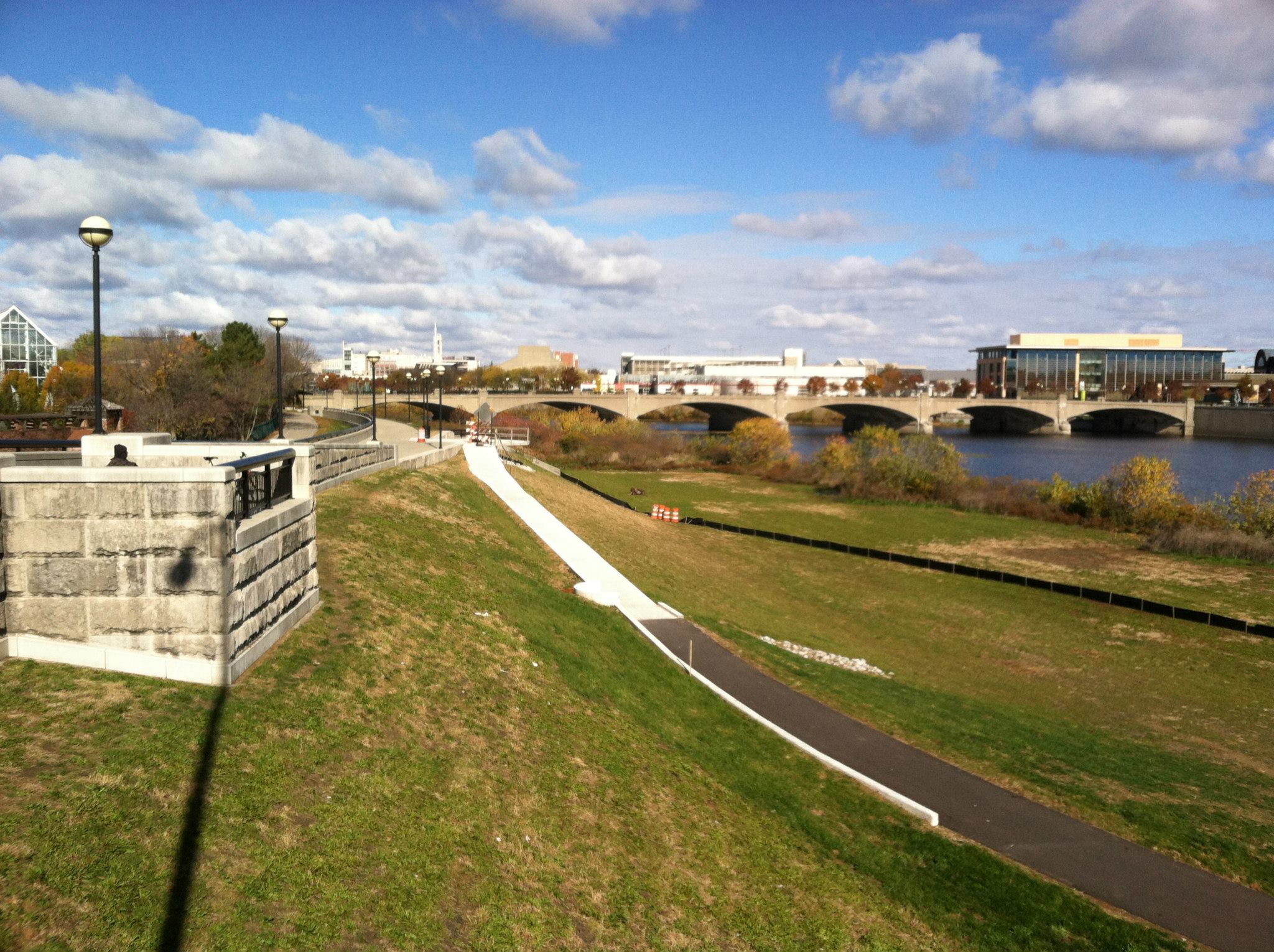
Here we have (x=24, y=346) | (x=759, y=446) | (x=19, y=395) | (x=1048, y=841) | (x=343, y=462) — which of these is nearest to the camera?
(x=1048, y=841)

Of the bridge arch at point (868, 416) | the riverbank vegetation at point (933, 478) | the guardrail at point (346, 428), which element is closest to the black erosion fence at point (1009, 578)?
the riverbank vegetation at point (933, 478)

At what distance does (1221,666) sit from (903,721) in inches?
564

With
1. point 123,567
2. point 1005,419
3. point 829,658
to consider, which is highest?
point 1005,419

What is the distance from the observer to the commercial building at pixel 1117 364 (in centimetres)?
19388

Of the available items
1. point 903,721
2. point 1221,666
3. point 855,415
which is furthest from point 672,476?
point 855,415

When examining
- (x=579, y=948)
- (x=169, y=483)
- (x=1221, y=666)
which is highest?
(x=169, y=483)

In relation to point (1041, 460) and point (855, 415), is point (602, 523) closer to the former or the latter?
point (1041, 460)

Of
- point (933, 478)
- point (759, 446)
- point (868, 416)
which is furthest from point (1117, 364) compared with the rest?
point (933, 478)

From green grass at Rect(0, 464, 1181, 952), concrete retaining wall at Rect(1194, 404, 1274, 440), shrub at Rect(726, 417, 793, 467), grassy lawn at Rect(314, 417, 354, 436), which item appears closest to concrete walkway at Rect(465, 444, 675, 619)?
green grass at Rect(0, 464, 1181, 952)

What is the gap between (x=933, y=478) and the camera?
202 ft

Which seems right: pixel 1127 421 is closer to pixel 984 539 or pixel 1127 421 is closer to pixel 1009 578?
pixel 984 539

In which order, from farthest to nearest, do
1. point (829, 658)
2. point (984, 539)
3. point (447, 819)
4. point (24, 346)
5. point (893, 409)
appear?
point (893, 409), point (24, 346), point (984, 539), point (829, 658), point (447, 819)

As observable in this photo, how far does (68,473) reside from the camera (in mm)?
10102

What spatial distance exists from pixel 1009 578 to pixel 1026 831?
2565 centimetres
